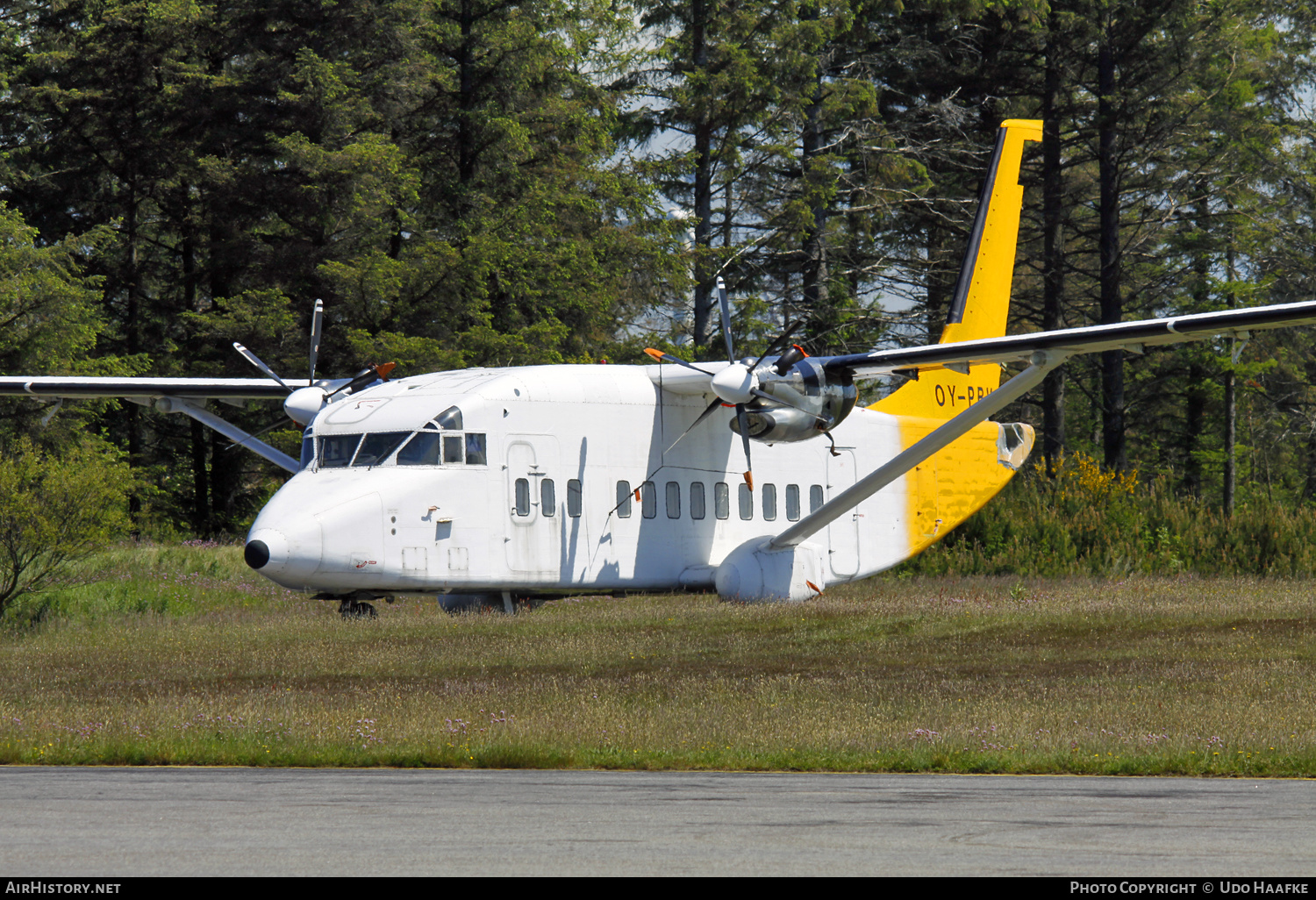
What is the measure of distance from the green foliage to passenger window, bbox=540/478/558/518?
25.4 ft

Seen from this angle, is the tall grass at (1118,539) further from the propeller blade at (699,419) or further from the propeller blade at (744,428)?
the propeller blade at (744,428)

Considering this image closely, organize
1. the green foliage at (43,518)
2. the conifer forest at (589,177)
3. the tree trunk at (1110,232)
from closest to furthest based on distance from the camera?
1. the green foliage at (43,518)
2. the conifer forest at (589,177)
3. the tree trunk at (1110,232)

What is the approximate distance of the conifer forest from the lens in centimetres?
4112

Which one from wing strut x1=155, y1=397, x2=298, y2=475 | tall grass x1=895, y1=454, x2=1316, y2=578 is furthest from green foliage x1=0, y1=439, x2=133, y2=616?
tall grass x1=895, y1=454, x2=1316, y2=578

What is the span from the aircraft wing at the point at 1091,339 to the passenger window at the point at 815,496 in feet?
9.46

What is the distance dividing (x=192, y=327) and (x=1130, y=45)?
29.5 metres

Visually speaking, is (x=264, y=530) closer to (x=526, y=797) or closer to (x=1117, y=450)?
(x=526, y=797)

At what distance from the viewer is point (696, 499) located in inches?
944

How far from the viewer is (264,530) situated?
1809 cm

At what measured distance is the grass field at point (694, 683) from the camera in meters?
11.2

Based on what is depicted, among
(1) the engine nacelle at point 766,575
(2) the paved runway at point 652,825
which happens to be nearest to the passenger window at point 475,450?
(1) the engine nacelle at point 766,575

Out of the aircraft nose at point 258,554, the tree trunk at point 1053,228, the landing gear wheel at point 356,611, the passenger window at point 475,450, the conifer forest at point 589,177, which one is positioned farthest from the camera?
the tree trunk at point 1053,228

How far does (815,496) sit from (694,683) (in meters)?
11.5
